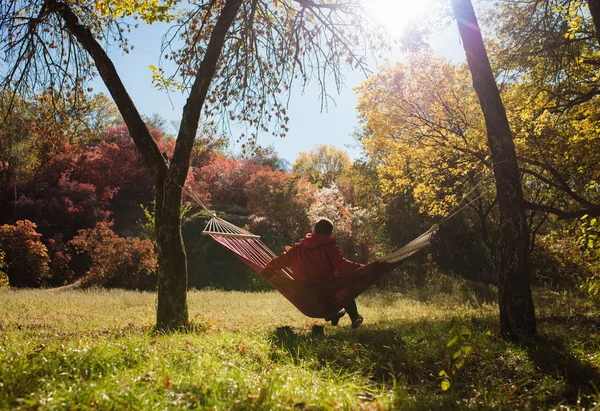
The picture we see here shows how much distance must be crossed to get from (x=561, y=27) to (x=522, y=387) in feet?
14.2

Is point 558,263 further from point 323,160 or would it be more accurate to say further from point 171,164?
point 323,160

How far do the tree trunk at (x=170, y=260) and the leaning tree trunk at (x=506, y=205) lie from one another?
277cm

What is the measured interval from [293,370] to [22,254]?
903cm

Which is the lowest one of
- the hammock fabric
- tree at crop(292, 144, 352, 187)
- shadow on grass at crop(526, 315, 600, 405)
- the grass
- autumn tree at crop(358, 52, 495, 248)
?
the grass

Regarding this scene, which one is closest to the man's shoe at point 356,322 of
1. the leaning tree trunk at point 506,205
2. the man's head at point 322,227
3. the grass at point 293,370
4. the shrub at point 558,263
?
the grass at point 293,370

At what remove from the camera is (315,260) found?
3.60 meters

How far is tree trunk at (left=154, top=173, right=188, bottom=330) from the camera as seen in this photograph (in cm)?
378

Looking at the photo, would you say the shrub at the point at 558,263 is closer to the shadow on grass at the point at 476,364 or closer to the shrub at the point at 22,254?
the shadow on grass at the point at 476,364

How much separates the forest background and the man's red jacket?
203 cm

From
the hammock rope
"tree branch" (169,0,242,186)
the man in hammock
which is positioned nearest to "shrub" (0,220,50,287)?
"tree branch" (169,0,242,186)

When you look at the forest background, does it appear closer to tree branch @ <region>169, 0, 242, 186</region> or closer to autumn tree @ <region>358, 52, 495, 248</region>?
autumn tree @ <region>358, 52, 495, 248</region>

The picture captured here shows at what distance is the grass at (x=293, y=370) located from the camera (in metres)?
1.74

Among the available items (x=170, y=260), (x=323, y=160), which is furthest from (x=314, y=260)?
(x=323, y=160)

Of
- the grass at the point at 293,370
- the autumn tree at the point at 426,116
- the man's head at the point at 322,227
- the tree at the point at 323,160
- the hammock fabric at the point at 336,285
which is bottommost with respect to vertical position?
the grass at the point at 293,370
